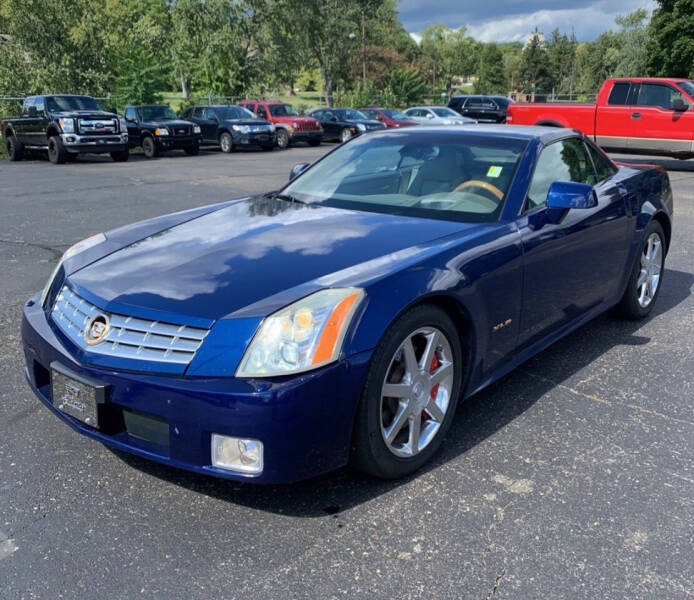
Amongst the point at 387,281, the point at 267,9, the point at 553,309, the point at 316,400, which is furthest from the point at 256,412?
the point at 267,9

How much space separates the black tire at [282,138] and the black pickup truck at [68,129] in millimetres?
7132

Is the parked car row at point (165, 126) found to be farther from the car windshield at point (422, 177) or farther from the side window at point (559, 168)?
the car windshield at point (422, 177)

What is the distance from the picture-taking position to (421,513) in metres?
2.65

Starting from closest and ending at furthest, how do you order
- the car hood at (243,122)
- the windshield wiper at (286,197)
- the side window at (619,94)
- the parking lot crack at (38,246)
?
the windshield wiper at (286,197), the parking lot crack at (38,246), the side window at (619,94), the car hood at (243,122)

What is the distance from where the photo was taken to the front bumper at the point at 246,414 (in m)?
2.37

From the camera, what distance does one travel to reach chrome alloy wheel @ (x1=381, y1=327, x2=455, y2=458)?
9.14ft

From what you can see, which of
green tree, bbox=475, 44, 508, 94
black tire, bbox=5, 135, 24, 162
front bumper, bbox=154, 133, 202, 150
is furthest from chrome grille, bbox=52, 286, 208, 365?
green tree, bbox=475, 44, 508, 94

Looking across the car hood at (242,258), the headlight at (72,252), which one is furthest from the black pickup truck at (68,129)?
the car hood at (242,258)

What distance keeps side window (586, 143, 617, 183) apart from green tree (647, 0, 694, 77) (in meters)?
46.0

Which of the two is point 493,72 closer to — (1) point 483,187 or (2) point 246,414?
(1) point 483,187

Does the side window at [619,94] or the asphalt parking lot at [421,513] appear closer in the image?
the asphalt parking lot at [421,513]

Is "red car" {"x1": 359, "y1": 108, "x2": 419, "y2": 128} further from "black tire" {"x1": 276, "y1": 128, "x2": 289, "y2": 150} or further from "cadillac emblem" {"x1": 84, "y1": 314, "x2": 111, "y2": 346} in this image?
"cadillac emblem" {"x1": 84, "y1": 314, "x2": 111, "y2": 346}

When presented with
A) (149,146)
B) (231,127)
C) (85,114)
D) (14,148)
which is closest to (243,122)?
(231,127)

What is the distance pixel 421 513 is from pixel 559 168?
93.3 inches
